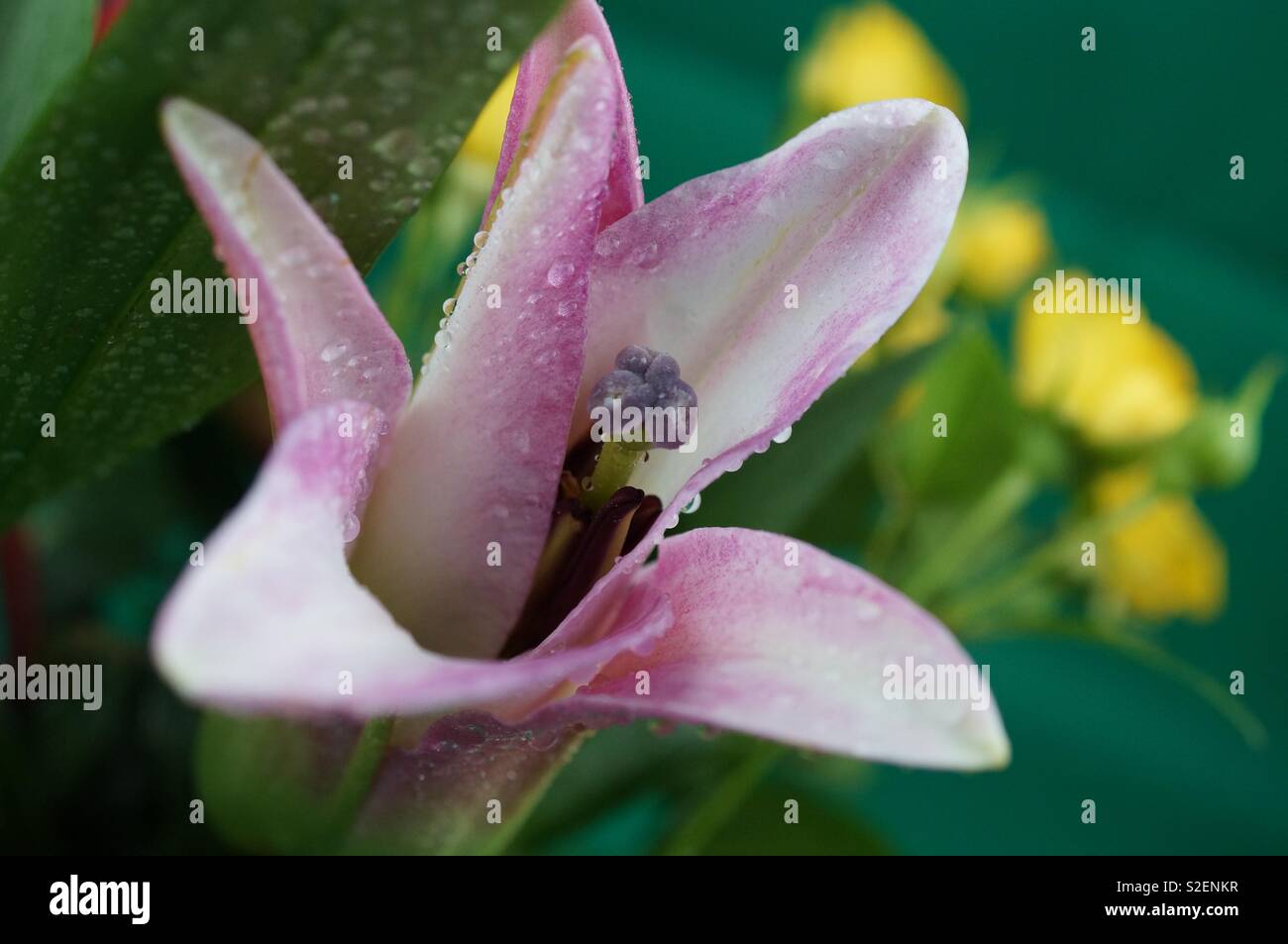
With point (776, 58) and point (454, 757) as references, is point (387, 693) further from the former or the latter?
point (776, 58)

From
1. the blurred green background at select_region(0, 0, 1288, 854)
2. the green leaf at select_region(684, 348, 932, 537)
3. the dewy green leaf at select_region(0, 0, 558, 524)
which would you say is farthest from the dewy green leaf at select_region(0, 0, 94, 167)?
the blurred green background at select_region(0, 0, 1288, 854)

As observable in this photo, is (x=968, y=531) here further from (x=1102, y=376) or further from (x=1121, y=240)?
(x=1121, y=240)

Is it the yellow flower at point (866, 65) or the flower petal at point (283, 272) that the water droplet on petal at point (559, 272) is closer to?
the flower petal at point (283, 272)

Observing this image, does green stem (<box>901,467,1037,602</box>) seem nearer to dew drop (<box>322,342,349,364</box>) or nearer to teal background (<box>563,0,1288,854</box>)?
dew drop (<box>322,342,349,364</box>)

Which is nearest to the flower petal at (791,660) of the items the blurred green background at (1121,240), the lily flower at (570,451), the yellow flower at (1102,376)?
the lily flower at (570,451)

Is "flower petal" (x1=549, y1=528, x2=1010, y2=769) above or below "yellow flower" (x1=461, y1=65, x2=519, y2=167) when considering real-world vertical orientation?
below

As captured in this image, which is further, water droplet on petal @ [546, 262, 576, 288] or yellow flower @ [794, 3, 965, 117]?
yellow flower @ [794, 3, 965, 117]

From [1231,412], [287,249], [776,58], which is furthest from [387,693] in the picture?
[776,58]
